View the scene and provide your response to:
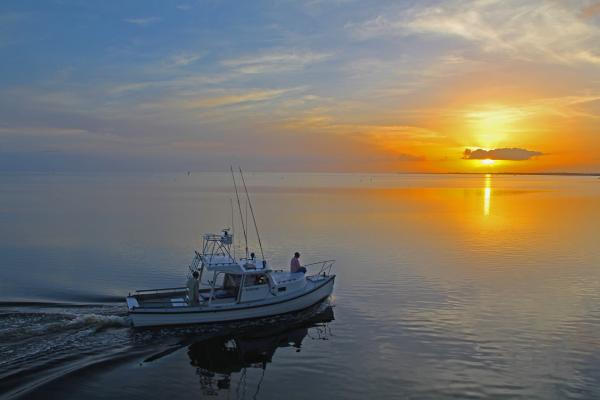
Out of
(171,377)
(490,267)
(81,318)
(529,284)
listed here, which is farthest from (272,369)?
(490,267)

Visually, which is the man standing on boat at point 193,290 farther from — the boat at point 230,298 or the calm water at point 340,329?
the calm water at point 340,329

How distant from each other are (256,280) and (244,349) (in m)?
3.80

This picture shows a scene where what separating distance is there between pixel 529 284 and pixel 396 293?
8.40 m

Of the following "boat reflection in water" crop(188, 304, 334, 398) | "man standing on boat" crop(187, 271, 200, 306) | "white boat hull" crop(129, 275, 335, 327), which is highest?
"man standing on boat" crop(187, 271, 200, 306)

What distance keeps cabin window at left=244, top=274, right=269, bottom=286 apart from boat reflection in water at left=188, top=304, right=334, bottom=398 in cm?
200

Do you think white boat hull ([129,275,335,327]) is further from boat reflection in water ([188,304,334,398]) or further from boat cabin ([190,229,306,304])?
boat reflection in water ([188,304,334,398])

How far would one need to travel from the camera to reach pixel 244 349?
20078 mm

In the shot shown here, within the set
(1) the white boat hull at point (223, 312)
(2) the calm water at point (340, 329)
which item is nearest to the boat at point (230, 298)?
(1) the white boat hull at point (223, 312)

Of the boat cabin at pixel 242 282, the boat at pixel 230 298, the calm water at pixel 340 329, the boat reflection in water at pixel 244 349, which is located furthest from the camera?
the boat cabin at pixel 242 282

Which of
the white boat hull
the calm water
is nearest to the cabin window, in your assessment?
the white boat hull

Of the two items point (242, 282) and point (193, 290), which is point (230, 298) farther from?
point (193, 290)

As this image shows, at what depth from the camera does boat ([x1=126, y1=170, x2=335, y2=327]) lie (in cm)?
2131

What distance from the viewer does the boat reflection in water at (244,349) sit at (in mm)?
17234

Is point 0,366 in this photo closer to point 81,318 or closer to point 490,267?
point 81,318
